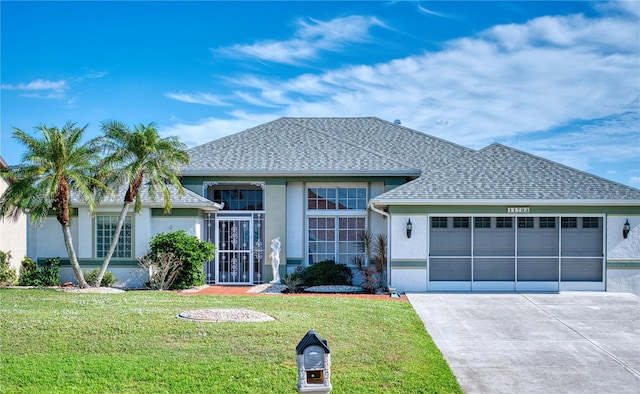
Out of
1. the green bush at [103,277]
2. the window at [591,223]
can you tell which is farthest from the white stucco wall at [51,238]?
the window at [591,223]

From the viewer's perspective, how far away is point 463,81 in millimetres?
21000

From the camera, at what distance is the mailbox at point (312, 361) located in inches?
265

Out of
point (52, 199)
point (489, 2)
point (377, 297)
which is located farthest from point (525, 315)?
point (52, 199)

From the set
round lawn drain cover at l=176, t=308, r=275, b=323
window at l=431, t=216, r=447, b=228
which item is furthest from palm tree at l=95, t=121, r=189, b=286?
window at l=431, t=216, r=447, b=228

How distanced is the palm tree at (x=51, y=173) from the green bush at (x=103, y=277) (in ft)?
3.65

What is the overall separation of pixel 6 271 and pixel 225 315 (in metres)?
10.5

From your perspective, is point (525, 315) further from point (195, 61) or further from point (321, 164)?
point (195, 61)

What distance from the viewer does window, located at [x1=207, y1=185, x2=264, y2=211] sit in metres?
21.5

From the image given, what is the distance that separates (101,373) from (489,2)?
14594 mm

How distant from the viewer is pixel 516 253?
18328 mm

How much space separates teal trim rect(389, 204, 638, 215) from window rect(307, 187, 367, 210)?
131 inches

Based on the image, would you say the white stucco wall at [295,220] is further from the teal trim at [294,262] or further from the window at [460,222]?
the window at [460,222]

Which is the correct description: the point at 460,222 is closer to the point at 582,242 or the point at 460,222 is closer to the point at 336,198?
the point at 582,242

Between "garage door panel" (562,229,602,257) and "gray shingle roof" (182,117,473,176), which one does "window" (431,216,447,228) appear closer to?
"gray shingle roof" (182,117,473,176)
